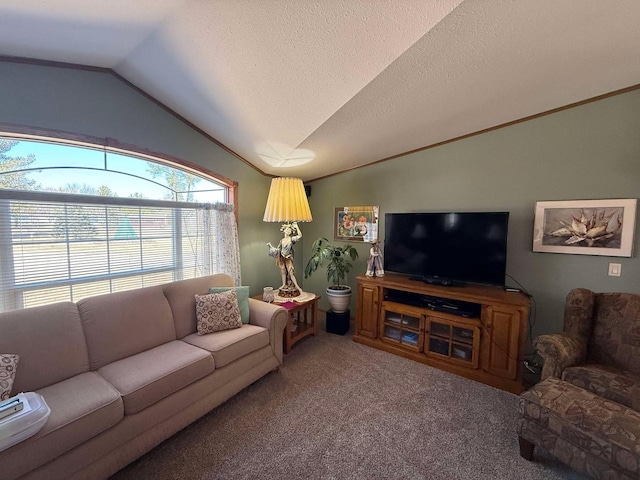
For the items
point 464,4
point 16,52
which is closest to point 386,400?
point 464,4

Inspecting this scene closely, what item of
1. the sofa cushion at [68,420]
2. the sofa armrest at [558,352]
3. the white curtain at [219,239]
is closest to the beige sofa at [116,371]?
the sofa cushion at [68,420]

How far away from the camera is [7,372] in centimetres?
147

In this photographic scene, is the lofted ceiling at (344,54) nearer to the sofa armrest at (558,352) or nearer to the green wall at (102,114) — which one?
the green wall at (102,114)

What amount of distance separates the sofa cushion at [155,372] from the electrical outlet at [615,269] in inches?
132

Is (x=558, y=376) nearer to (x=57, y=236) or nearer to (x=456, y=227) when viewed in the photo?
(x=456, y=227)

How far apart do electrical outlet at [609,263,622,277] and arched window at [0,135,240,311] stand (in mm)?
3746

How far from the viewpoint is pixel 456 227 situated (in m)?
2.71

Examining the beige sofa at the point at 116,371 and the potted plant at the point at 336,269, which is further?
the potted plant at the point at 336,269

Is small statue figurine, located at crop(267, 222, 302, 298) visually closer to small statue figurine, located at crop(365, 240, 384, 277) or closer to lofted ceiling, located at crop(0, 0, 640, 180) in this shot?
small statue figurine, located at crop(365, 240, 384, 277)

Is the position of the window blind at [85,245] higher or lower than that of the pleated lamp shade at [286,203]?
lower

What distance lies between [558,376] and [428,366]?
3.49 feet

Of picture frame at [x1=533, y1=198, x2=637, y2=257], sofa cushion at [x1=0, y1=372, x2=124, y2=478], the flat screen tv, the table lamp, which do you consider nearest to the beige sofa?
sofa cushion at [x1=0, y1=372, x2=124, y2=478]

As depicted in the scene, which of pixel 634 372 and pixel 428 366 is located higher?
pixel 634 372

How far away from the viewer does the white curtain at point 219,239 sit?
314 centimetres
